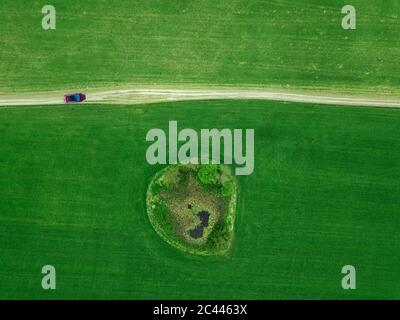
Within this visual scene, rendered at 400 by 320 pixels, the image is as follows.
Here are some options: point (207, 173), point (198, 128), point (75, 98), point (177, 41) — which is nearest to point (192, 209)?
point (207, 173)

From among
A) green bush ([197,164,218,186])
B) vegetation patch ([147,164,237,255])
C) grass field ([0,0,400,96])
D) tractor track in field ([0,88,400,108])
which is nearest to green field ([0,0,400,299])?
grass field ([0,0,400,96])

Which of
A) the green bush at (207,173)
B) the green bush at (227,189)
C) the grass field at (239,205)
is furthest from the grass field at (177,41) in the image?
the green bush at (227,189)

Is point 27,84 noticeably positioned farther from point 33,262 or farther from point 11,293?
point 11,293

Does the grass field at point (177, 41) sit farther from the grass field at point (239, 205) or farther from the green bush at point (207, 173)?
the green bush at point (207, 173)

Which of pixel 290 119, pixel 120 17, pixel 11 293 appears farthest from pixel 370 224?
pixel 11 293

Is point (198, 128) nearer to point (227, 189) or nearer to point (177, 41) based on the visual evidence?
point (227, 189)

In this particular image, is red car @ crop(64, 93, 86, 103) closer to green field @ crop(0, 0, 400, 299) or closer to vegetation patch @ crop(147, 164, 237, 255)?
green field @ crop(0, 0, 400, 299)
